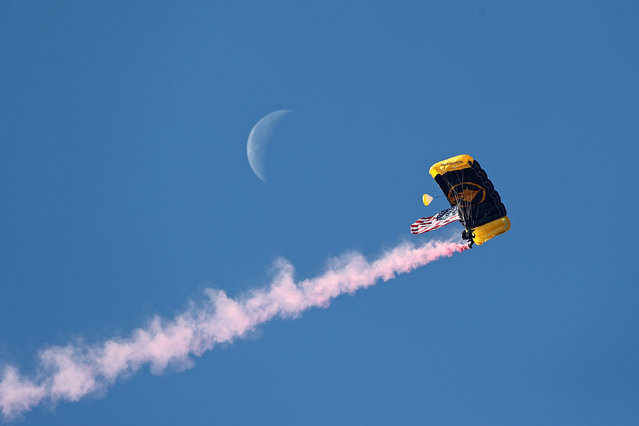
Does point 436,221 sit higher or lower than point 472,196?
higher

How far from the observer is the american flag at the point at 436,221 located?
194 feet

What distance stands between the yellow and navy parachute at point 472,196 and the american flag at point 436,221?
182 cm

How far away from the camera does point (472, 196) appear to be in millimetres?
55500

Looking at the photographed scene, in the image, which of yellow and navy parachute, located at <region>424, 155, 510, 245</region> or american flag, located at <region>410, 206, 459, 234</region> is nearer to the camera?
yellow and navy parachute, located at <region>424, 155, 510, 245</region>

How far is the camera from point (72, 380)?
65.9 metres

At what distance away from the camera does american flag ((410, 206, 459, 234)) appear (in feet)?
194

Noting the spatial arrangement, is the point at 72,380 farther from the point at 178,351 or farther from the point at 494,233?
the point at 494,233

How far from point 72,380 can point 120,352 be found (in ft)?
13.3

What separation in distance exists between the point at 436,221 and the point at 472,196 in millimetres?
5149

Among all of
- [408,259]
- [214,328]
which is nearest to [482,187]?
[408,259]

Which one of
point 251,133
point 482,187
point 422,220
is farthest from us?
point 251,133

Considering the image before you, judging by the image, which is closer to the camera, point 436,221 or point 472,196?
point 472,196

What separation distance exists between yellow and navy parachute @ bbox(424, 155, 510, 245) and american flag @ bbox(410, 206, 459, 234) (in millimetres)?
1820

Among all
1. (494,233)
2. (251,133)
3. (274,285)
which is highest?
(251,133)
